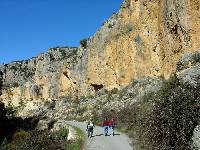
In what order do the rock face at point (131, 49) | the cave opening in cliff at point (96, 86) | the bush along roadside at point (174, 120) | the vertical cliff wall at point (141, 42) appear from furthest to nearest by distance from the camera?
1. the cave opening in cliff at point (96, 86)
2. the rock face at point (131, 49)
3. the vertical cliff wall at point (141, 42)
4. the bush along roadside at point (174, 120)

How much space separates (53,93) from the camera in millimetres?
92500

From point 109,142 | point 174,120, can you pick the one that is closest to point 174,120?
point 174,120

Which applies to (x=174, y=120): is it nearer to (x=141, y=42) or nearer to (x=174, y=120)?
(x=174, y=120)

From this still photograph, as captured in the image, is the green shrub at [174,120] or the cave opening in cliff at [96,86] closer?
the green shrub at [174,120]

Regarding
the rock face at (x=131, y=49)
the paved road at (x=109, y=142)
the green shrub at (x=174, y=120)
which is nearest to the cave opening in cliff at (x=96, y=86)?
the rock face at (x=131, y=49)

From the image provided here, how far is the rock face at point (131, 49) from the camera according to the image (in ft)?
120

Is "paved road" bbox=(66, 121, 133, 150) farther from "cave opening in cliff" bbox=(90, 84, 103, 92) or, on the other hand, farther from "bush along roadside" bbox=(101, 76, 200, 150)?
"cave opening in cliff" bbox=(90, 84, 103, 92)

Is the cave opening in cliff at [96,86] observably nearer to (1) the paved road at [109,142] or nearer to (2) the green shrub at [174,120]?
(1) the paved road at [109,142]

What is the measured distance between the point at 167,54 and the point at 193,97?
2322cm

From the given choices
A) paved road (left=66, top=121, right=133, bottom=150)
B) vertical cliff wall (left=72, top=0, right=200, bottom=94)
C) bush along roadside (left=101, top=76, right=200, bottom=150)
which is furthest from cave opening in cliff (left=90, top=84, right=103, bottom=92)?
bush along roadside (left=101, top=76, right=200, bottom=150)

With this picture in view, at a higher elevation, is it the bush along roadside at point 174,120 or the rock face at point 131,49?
the rock face at point 131,49

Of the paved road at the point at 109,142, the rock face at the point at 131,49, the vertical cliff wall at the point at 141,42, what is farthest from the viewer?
the rock face at the point at 131,49

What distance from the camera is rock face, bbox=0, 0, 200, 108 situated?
36.6 metres

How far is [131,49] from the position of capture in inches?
2124
